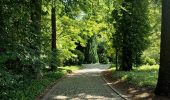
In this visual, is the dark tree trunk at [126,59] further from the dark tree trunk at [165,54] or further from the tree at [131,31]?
the dark tree trunk at [165,54]

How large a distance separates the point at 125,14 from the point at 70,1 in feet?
34.1

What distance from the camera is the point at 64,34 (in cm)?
3862

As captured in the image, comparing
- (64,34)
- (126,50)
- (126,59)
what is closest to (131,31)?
(126,50)

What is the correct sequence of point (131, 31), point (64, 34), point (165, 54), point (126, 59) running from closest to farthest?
point (165, 54) < point (131, 31) < point (126, 59) < point (64, 34)

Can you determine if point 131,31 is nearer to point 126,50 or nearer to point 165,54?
point 126,50

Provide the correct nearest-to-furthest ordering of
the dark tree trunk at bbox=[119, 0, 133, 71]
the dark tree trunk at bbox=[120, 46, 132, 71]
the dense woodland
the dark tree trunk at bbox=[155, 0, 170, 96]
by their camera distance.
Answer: the dense woodland, the dark tree trunk at bbox=[155, 0, 170, 96], the dark tree trunk at bbox=[119, 0, 133, 71], the dark tree trunk at bbox=[120, 46, 132, 71]

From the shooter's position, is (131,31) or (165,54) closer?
(165,54)

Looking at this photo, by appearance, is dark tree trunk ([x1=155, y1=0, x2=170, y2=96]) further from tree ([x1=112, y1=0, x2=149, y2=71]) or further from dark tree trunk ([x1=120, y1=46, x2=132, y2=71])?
dark tree trunk ([x1=120, y1=46, x2=132, y2=71])

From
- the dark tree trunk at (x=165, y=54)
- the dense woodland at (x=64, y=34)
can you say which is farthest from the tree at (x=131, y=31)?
the dark tree trunk at (x=165, y=54)

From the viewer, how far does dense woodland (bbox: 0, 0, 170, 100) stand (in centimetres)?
1272

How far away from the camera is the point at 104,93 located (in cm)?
1744

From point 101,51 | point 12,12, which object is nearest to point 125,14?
point 12,12

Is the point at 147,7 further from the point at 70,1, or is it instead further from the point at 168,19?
the point at 168,19

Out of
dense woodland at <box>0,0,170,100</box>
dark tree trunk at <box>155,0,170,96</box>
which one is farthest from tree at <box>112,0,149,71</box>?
dark tree trunk at <box>155,0,170,96</box>
